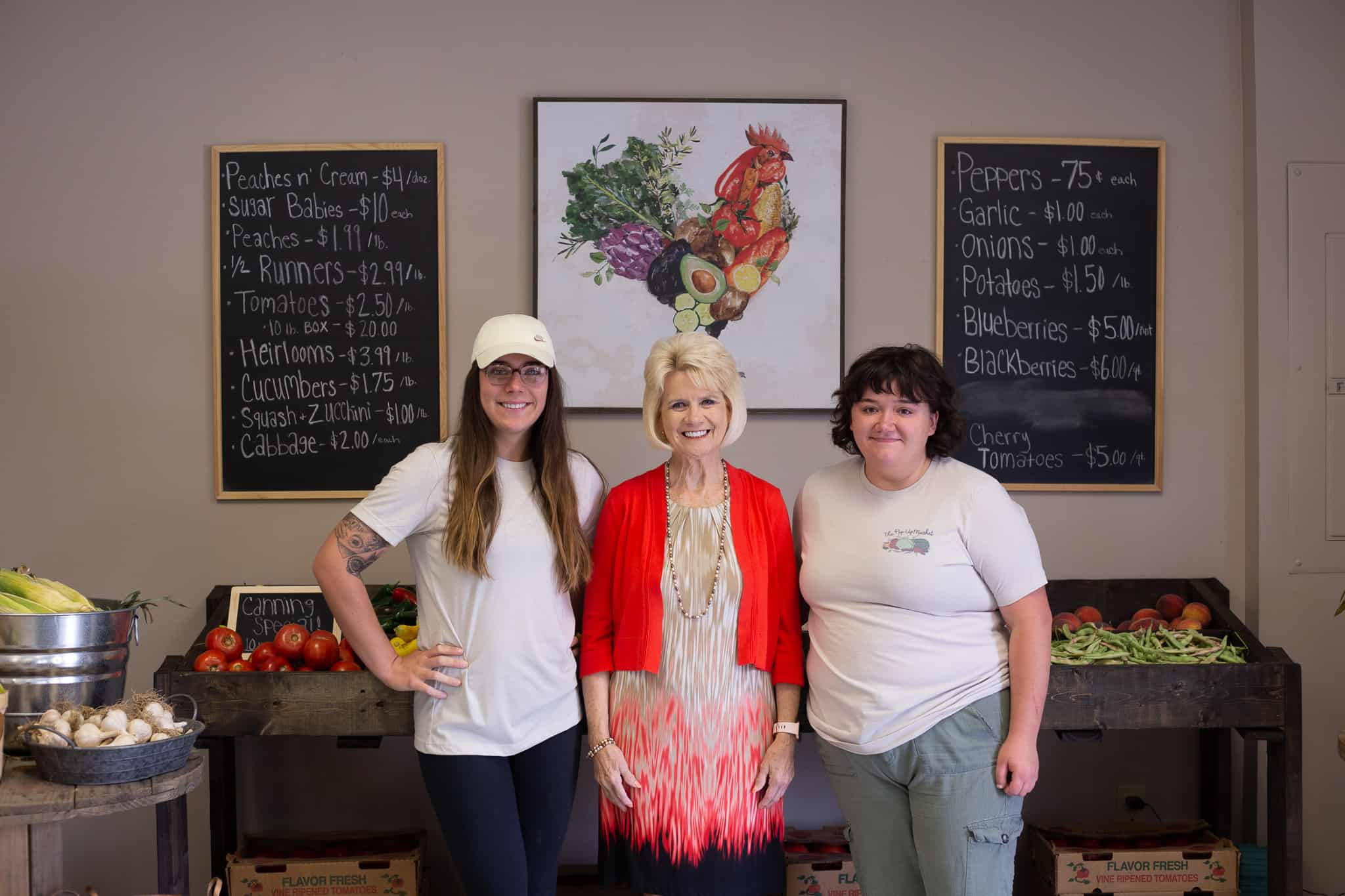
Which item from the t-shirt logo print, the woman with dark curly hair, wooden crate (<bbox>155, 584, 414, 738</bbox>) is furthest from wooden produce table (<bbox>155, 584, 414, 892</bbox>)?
the t-shirt logo print

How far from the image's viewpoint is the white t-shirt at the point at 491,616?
2.07 m

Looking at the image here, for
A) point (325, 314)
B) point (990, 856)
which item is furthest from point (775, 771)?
point (325, 314)

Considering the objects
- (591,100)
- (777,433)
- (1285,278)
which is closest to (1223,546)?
(1285,278)

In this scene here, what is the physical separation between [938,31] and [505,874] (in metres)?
2.66

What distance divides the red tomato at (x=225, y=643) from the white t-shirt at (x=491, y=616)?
807 millimetres

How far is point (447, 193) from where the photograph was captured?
126 inches

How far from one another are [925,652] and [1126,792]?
1686 mm

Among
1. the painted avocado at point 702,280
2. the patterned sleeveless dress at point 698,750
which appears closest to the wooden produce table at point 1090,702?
the patterned sleeveless dress at point 698,750

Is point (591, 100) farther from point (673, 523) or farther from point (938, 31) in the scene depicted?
point (673, 523)

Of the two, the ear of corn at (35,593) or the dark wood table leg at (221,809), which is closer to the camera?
the ear of corn at (35,593)

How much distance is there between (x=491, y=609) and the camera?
208 cm

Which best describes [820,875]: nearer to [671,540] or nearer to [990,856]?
[990,856]

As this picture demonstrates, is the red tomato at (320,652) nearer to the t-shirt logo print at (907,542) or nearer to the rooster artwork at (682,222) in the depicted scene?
the rooster artwork at (682,222)

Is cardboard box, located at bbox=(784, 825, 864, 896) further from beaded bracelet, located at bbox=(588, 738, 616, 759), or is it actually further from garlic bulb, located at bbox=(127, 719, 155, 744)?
garlic bulb, located at bbox=(127, 719, 155, 744)
